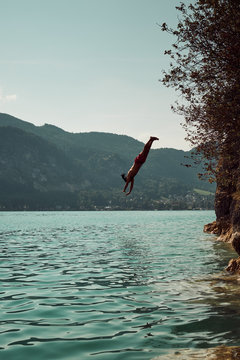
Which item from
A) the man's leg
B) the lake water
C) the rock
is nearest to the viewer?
the man's leg

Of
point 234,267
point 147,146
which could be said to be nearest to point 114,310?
point 147,146

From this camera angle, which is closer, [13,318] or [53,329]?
[53,329]

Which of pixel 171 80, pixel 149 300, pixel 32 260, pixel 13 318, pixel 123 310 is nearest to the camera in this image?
pixel 13 318

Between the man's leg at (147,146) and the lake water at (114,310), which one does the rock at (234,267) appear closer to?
the lake water at (114,310)

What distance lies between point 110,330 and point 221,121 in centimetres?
1075

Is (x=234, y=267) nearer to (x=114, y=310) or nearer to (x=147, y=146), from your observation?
(x=114, y=310)

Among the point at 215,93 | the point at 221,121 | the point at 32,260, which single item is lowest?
the point at 32,260

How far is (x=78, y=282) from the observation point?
70.9 ft

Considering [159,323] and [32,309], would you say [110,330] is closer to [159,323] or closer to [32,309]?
[159,323]

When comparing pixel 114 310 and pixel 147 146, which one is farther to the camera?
pixel 114 310

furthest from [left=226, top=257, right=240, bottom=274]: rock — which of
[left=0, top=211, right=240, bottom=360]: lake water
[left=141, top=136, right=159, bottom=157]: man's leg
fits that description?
[left=141, top=136, right=159, bottom=157]: man's leg

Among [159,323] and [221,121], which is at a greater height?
[221,121]

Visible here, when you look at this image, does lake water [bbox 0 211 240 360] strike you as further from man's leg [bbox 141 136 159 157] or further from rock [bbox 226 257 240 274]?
man's leg [bbox 141 136 159 157]

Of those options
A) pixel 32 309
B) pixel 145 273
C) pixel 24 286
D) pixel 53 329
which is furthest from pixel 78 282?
pixel 53 329
